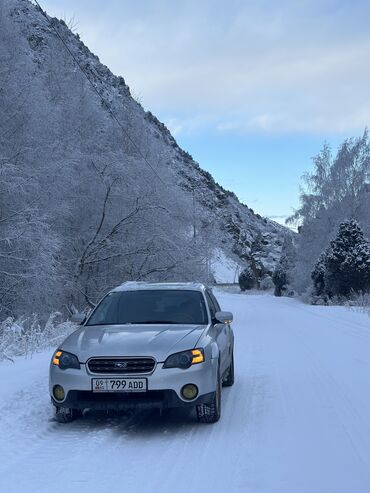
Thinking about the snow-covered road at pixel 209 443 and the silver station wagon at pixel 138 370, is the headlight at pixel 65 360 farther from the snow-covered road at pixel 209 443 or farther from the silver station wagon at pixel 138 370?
the snow-covered road at pixel 209 443

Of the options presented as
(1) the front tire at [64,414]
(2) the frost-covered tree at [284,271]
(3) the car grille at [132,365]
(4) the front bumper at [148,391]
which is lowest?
(1) the front tire at [64,414]

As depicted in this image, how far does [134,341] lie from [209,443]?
1.32 metres

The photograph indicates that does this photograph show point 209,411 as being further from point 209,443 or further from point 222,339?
point 222,339

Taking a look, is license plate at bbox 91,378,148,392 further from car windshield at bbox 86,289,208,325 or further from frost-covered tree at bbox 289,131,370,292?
frost-covered tree at bbox 289,131,370,292

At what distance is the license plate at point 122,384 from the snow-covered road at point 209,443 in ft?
1.56

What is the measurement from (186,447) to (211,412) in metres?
0.86

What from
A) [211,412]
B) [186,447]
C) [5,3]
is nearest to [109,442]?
[186,447]

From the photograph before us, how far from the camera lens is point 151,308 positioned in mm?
7609

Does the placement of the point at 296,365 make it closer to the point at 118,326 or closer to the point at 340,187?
the point at 118,326

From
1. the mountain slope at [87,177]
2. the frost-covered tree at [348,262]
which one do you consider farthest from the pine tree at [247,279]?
the mountain slope at [87,177]

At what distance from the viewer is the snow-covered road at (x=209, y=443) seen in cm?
455

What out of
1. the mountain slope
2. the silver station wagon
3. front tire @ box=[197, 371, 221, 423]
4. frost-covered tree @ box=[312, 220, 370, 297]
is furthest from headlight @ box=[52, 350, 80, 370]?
frost-covered tree @ box=[312, 220, 370, 297]

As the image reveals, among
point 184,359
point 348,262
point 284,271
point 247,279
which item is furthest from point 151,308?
point 247,279

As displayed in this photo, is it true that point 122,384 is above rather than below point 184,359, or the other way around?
below
